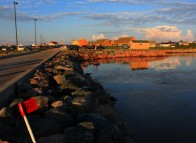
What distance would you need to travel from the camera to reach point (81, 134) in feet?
20.3

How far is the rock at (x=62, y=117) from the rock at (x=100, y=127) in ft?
0.86

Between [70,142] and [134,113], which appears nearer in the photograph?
[70,142]

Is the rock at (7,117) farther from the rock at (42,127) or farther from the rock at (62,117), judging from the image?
the rock at (62,117)

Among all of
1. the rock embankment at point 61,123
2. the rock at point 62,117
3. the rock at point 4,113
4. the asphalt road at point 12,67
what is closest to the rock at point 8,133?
the rock embankment at point 61,123

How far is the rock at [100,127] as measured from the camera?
6656 millimetres

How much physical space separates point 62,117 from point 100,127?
3.65 ft

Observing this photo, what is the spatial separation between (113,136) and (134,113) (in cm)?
581

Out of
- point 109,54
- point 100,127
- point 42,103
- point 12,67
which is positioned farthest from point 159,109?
point 109,54

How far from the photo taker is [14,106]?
780 cm

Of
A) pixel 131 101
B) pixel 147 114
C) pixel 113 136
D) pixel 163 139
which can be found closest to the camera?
pixel 113 136

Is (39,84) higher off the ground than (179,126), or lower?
higher

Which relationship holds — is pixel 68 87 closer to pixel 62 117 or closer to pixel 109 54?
pixel 62 117

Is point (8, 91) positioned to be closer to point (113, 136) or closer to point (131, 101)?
point (113, 136)

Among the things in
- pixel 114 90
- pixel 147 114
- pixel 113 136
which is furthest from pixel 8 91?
pixel 114 90
